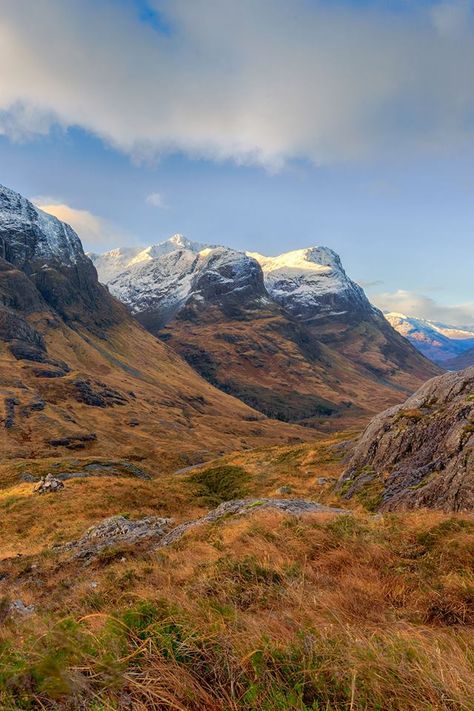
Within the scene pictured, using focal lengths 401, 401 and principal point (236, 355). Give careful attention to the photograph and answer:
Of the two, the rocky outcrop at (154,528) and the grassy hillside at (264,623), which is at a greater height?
the grassy hillside at (264,623)

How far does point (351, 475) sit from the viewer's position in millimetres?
23703

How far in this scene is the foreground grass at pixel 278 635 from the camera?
3.37m

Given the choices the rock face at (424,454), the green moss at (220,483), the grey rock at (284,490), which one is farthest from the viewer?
the green moss at (220,483)

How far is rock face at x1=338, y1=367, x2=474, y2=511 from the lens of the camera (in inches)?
619

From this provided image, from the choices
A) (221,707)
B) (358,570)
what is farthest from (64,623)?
(358,570)

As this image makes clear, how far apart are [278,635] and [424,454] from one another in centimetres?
1813

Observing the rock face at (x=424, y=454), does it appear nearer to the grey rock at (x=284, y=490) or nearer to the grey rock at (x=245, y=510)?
the grey rock at (x=284, y=490)

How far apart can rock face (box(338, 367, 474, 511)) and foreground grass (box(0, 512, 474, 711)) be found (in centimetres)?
701

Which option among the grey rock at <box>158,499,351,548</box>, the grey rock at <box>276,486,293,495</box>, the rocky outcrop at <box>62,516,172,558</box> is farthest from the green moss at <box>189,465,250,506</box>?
the grey rock at <box>158,499,351,548</box>

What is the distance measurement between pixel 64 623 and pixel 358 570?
5.04 metres

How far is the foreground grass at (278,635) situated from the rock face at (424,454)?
23.0 ft

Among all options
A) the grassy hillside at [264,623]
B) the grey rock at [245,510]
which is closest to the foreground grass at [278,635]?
the grassy hillside at [264,623]

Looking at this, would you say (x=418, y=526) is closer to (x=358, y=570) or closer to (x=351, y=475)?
(x=358, y=570)

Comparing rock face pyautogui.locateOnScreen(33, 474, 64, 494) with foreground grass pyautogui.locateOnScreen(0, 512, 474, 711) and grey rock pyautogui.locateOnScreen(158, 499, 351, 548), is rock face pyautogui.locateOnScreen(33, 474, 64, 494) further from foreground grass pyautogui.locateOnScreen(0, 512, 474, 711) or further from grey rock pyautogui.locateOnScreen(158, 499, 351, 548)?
foreground grass pyautogui.locateOnScreen(0, 512, 474, 711)
